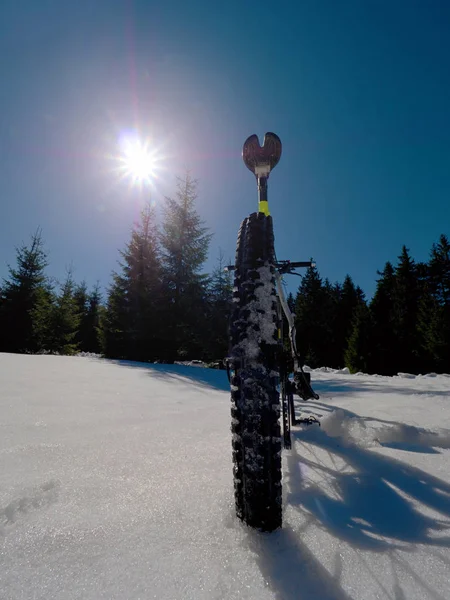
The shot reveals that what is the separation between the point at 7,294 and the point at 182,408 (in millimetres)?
17950

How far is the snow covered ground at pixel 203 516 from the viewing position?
0.75 metres

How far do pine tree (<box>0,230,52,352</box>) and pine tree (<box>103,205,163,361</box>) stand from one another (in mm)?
5015

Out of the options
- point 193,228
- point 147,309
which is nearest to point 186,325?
point 147,309

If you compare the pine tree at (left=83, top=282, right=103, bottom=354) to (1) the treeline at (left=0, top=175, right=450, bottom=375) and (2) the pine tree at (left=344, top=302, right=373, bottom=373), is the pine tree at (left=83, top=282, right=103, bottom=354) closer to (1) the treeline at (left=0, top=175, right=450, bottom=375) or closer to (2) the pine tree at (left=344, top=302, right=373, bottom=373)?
(1) the treeline at (left=0, top=175, right=450, bottom=375)

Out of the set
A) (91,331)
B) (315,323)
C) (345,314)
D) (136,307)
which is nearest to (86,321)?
(91,331)

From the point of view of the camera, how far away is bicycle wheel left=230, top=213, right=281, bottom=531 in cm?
102

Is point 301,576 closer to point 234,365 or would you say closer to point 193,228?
point 234,365

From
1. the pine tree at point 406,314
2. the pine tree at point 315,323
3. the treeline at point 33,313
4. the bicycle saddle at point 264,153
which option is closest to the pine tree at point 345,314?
the pine tree at point 315,323

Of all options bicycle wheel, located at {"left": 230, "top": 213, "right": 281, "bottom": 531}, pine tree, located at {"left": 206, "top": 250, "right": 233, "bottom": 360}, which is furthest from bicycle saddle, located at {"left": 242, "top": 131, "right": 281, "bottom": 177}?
pine tree, located at {"left": 206, "top": 250, "right": 233, "bottom": 360}

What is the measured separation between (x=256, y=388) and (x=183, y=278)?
40.0 ft

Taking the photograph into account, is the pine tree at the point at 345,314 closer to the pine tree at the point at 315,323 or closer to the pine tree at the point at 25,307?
the pine tree at the point at 315,323

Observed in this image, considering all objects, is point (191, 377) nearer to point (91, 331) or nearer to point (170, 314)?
point (170, 314)

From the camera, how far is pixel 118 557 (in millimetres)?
827

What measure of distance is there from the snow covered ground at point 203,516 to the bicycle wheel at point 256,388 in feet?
0.37
